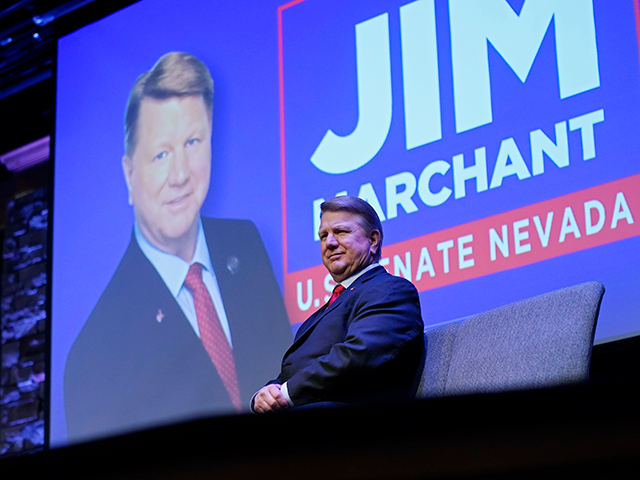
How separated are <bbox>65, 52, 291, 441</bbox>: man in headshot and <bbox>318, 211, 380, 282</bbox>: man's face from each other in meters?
0.85

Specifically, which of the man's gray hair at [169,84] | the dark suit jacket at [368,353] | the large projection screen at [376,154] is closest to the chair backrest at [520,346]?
the dark suit jacket at [368,353]

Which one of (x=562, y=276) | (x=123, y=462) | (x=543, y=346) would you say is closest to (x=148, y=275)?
(x=562, y=276)

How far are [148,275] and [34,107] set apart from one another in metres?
1.67

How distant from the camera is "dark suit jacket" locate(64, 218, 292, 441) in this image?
3.02 meters

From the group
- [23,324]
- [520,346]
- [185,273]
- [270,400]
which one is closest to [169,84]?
[185,273]

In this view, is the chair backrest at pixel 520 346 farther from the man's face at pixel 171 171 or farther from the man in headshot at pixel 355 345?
the man's face at pixel 171 171

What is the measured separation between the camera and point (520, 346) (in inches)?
63.3

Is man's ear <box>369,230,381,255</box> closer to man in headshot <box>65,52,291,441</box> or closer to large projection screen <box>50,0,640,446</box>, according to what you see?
large projection screen <box>50,0,640,446</box>

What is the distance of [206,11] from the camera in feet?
11.9

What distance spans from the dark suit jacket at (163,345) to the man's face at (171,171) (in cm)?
12

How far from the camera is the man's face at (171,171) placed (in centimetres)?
340

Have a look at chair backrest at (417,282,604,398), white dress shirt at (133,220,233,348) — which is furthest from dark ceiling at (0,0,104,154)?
chair backrest at (417,282,604,398)

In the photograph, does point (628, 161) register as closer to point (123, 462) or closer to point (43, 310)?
point (123, 462)

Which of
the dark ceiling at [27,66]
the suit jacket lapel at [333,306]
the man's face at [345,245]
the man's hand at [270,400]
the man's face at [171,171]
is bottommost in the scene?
the man's hand at [270,400]
